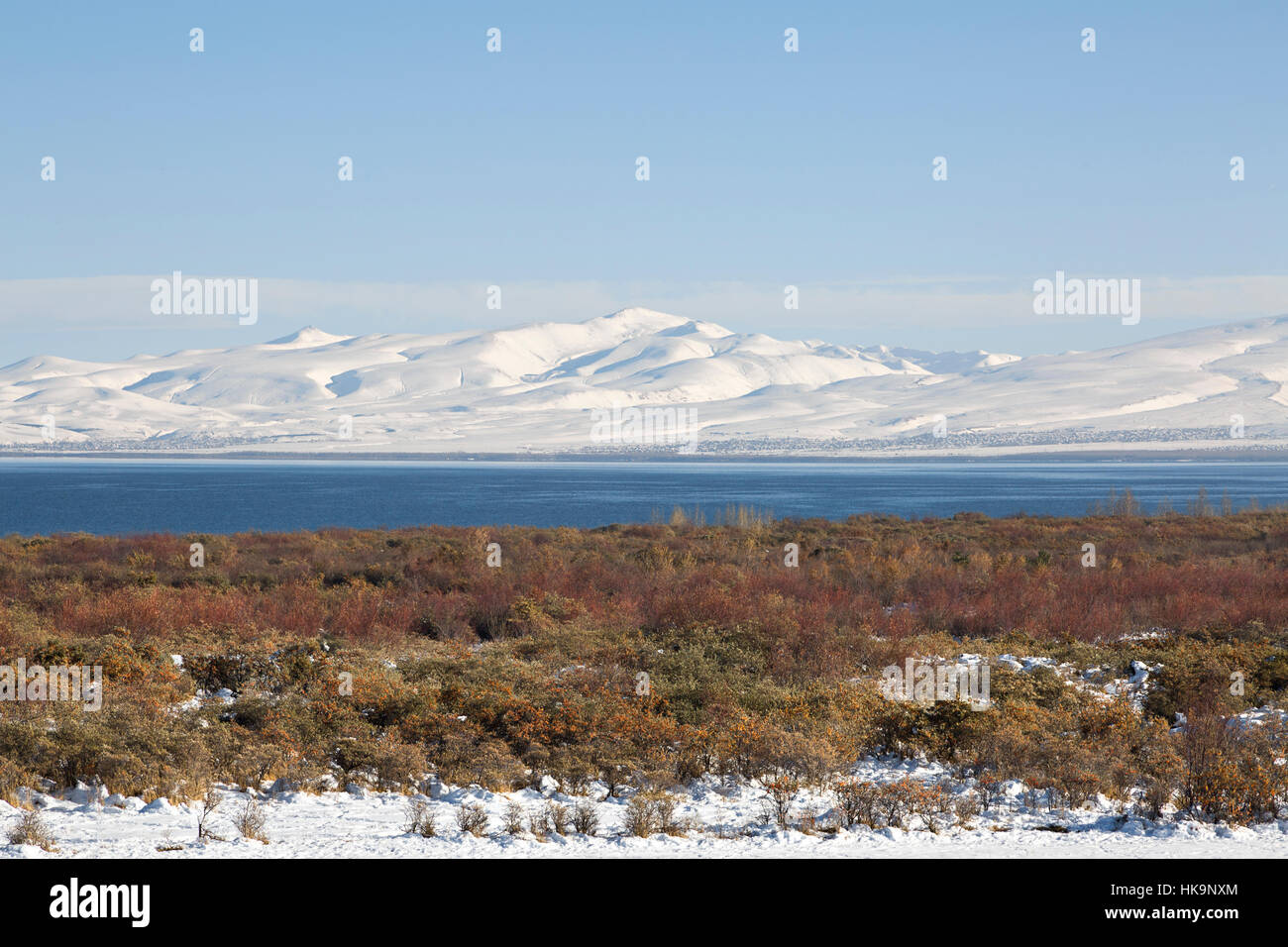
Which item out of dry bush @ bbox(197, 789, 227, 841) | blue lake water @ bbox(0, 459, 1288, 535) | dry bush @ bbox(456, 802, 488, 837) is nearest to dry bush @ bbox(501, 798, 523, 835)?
dry bush @ bbox(456, 802, 488, 837)

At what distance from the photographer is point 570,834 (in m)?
8.98

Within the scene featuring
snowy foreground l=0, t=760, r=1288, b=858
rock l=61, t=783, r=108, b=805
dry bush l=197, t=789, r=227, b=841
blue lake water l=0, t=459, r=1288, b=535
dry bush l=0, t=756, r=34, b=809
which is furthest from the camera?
blue lake water l=0, t=459, r=1288, b=535

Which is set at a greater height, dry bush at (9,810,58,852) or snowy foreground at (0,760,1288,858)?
dry bush at (9,810,58,852)

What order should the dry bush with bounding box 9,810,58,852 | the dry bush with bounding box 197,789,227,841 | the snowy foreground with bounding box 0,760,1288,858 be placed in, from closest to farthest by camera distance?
the dry bush with bounding box 9,810,58,852 → the snowy foreground with bounding box 0,760,1288,858 → the dry bush with bounding box 197,789,227,841

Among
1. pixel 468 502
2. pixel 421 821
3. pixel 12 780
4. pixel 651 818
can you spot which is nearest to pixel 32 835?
pixel 12 780

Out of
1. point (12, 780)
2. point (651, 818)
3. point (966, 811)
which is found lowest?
point (966, 811)

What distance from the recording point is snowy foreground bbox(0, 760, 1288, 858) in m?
8.46

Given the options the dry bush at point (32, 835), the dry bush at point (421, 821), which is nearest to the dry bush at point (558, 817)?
the dry bush at point (421, 821)

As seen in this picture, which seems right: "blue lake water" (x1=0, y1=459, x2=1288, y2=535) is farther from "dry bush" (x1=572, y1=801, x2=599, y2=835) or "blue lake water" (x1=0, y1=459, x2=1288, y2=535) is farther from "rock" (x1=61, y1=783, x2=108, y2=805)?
"dry bush" (x1=572, y1=801, x2=599, y2=835)

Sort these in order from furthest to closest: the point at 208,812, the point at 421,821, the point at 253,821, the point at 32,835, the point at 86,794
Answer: the point at 86,794
the point at 208,812
the point at 421,821
the point at 253,821
the point at 32,835

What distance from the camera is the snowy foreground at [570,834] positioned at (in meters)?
8.46

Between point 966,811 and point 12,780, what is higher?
point 12,780

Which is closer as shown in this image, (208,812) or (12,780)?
(208,812)

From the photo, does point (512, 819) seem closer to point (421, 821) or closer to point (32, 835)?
point (421, 821)
